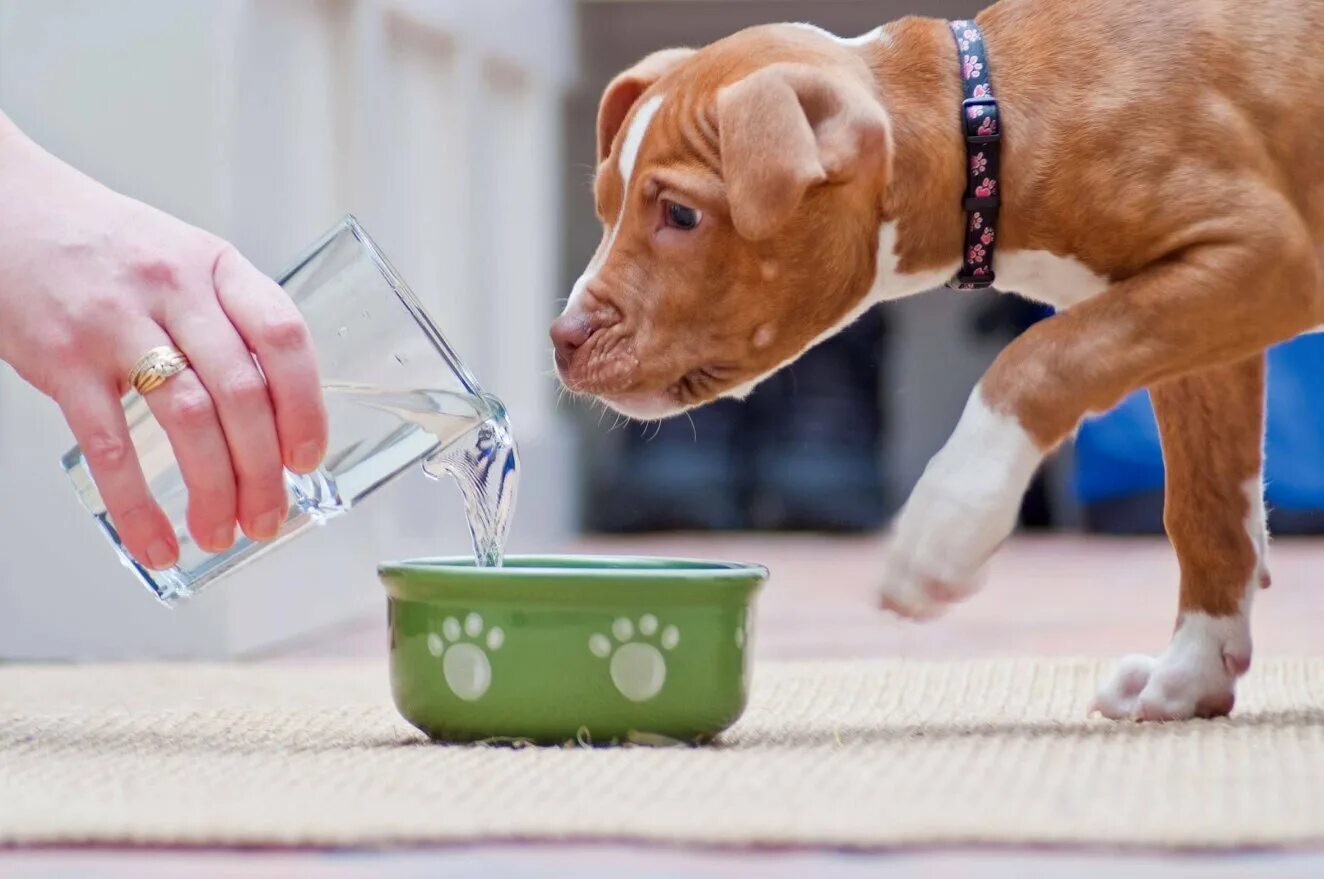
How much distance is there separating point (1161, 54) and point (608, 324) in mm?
466

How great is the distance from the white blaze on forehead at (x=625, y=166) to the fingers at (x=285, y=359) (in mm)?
343

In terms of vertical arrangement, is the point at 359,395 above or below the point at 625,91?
below

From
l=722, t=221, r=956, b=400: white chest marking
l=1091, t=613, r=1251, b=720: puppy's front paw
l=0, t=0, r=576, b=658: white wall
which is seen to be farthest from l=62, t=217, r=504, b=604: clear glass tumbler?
l=0, t=0, r=576, b=658: white wall

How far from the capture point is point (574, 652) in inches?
50.4

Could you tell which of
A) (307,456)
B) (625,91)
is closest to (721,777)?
(307,456)

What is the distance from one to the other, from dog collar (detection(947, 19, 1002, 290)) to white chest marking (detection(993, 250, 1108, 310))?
0.05 ft

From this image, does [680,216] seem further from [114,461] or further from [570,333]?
[114,461]

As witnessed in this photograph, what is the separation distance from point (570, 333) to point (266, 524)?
14.0 inches

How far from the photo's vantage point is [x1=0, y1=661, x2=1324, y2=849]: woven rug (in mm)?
944

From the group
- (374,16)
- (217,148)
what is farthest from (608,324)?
(374,16)

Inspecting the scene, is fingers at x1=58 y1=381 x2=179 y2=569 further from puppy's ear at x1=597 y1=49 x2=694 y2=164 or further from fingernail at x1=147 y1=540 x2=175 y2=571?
puppy's ear at x1=597 y1=49 x2=694 y2=164

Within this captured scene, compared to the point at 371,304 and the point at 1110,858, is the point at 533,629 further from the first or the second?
the point at 1110,858

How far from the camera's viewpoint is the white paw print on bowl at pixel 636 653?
128cm

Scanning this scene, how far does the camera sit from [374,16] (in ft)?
9.64
